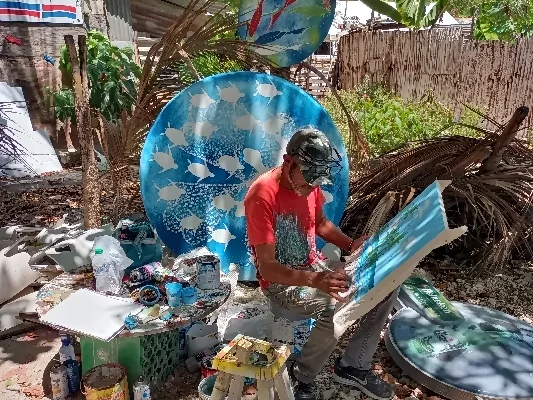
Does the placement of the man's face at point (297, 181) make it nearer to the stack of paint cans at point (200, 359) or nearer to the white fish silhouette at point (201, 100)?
the stack of paint cans at point (200, 359)

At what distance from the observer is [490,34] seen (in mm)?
16906

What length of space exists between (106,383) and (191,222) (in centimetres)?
144

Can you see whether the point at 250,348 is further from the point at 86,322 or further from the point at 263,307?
the point at 263,307

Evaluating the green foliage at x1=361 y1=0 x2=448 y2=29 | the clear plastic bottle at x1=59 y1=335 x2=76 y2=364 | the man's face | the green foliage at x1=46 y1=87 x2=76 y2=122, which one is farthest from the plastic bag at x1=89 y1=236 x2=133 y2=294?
the green foliage at x1=46 y1=87 x2=76 y2=122

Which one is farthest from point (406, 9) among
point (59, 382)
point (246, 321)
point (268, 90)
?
point (59, 382)

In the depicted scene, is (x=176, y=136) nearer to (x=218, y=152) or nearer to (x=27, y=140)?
(x=218, y=152)

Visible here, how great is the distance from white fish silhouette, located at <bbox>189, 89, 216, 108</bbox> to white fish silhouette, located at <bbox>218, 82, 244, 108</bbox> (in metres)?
0.09

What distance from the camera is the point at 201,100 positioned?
12.8 feet

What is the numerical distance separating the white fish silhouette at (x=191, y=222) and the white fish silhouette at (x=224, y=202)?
178 millimetres

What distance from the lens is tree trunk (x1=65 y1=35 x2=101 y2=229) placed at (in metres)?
4.00

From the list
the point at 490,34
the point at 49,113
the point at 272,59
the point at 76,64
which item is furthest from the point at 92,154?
the point at 490,34

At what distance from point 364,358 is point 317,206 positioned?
913mm

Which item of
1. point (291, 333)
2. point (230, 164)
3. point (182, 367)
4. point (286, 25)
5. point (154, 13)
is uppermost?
point (154, 13)

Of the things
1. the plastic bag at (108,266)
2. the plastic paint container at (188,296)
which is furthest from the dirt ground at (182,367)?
the plastic bag at (108,266)
